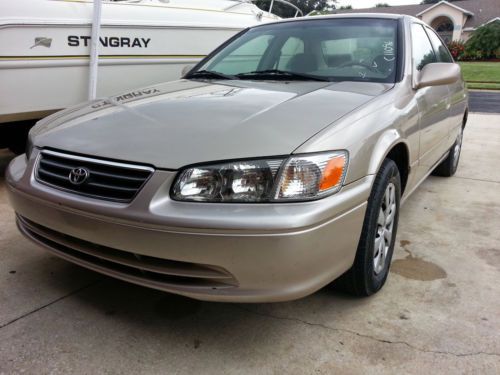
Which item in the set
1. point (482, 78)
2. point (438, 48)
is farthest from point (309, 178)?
point (482, 78)

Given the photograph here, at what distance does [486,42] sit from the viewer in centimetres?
3297

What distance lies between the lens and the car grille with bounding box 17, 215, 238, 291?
6.15ft

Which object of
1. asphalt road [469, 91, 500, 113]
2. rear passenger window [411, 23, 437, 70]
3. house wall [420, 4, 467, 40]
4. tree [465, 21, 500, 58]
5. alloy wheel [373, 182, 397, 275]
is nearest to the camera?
alloy wheel [373, 182, 397, 275]

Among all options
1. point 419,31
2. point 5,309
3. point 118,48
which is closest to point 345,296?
point 5,309

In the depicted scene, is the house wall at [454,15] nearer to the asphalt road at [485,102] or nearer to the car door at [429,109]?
the asphalt road at [485,102]

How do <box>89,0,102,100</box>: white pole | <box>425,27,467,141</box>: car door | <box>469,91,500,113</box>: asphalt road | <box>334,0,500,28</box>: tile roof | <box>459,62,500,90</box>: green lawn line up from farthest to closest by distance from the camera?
<box>334,0,500,28</box>: tile roof
<box>459,62,500,90</box>: green lawn
<box>469,91,500,113</box>: asphalt road
<box>89,0,102,100</box>: white pole
<box>425,27,467,141</box>: car door

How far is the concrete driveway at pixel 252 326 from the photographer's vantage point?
194 centimetres

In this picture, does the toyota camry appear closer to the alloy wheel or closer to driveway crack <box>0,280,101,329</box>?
the alloy wheel

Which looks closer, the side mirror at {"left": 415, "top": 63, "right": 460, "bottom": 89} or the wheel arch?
the wheel arch

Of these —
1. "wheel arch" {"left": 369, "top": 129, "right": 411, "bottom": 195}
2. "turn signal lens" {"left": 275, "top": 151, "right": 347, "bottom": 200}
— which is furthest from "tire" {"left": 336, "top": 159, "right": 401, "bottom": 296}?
"turn signal lens" {"left": 275, "top": 151, "right": 347, "bottom": 200}

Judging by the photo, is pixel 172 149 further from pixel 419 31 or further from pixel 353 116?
pixel 419 31

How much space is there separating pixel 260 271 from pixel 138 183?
60 cm

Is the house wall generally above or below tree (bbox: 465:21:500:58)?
above

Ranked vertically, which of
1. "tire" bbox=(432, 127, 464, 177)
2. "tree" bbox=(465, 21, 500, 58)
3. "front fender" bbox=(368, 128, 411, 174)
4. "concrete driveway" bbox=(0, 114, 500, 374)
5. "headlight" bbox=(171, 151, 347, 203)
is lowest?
"concrete driveway" bbox=(0, 114, 500, 374)
